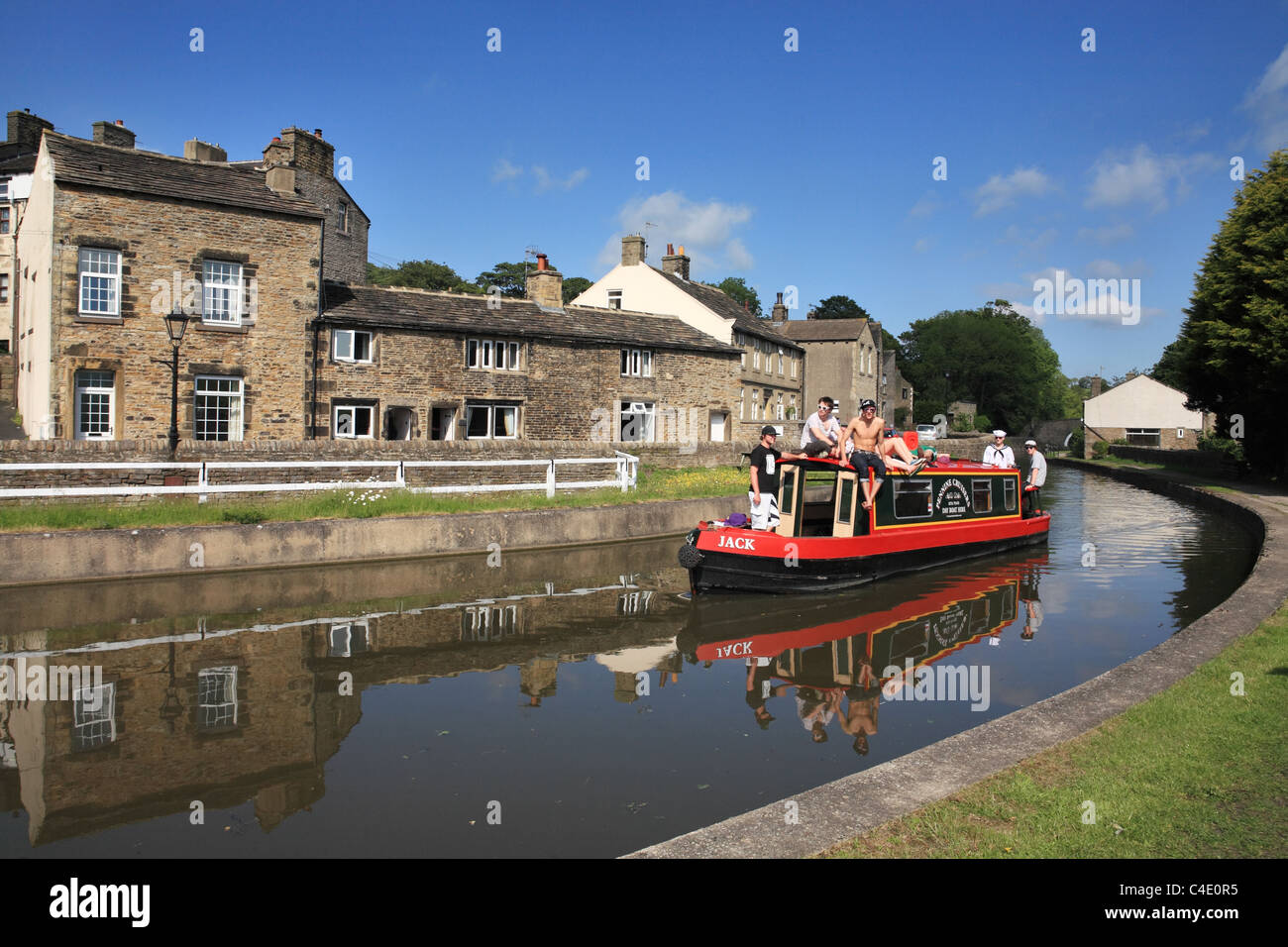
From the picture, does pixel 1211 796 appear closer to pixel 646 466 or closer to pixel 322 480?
pixel 322 480

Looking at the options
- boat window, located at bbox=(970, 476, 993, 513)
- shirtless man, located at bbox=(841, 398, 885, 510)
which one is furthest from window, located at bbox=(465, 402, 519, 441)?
shirtless man, located at bbox=(841, 398, 885, 510)

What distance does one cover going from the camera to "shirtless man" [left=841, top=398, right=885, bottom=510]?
1487 cm

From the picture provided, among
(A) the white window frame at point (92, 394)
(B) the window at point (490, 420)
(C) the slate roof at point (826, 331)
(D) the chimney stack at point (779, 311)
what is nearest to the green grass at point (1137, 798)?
(A) the white window frame at point (92, 394)

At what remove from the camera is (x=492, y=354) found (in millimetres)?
30062

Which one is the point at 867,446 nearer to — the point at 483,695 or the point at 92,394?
the point at 483,695

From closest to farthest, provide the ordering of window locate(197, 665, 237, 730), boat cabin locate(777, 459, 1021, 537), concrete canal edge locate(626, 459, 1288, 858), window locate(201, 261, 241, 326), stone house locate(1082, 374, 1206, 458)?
concrete canal edge locate(626, 459, 1288, 858), window locate(197, 665, 237, 730), boat cabin locate(777, 459, 1021, 537), window locate(201, 261, 241, 326), stone house locate(1082, 374, 1206, 458)

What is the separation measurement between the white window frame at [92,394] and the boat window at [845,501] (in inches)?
723

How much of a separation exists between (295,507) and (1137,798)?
47.5 feet

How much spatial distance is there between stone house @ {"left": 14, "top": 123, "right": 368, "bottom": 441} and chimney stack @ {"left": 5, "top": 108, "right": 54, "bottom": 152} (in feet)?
80.9

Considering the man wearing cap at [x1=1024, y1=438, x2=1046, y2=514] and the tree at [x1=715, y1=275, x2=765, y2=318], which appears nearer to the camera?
the man wearing cap at [x1=1024, y1=438, x2=1046, y2=514]

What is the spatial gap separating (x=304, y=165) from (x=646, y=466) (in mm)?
14859

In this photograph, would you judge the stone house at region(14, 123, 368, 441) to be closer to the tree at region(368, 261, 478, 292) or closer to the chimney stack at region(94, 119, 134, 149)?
the chimney stack at region(94, 119, 134, 149)

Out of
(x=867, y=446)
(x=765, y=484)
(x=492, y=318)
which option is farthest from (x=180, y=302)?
(x=867, y=446)
